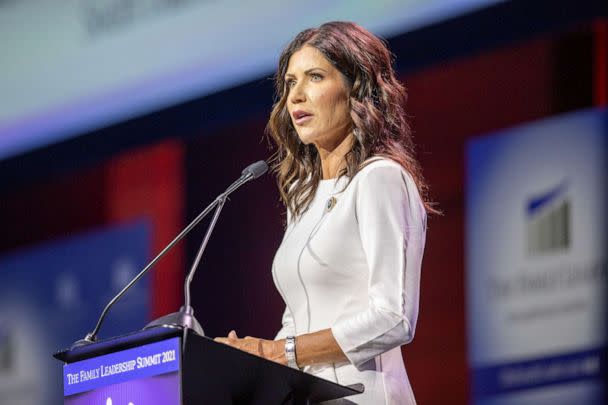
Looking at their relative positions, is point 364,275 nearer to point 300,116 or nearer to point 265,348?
point 265,348

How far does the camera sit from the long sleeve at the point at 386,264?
2.07 m

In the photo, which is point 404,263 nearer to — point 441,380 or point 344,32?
point 344,32

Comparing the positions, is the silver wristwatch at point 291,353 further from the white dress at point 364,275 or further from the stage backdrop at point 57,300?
the stage backdrop at point 57,300

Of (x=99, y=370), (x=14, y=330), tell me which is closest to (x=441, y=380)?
(x=14, y=330)

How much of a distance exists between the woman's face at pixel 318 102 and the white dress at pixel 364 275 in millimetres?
119

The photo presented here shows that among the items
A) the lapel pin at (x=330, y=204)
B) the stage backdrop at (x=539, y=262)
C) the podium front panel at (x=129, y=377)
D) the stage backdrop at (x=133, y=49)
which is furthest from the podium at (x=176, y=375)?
the stage backdrop at (x=133, y=49)

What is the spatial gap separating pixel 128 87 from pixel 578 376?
2.49m

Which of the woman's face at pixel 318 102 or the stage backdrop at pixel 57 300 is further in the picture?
the stage backdrop at pixel 57 300

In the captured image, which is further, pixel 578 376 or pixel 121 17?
pixel 121 17

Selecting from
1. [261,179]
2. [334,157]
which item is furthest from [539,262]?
[334,157]

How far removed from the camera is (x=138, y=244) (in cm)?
567

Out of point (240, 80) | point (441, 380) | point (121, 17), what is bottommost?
point (441, 380)

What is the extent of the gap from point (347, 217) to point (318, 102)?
0.29 m

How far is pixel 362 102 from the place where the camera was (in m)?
2.35
